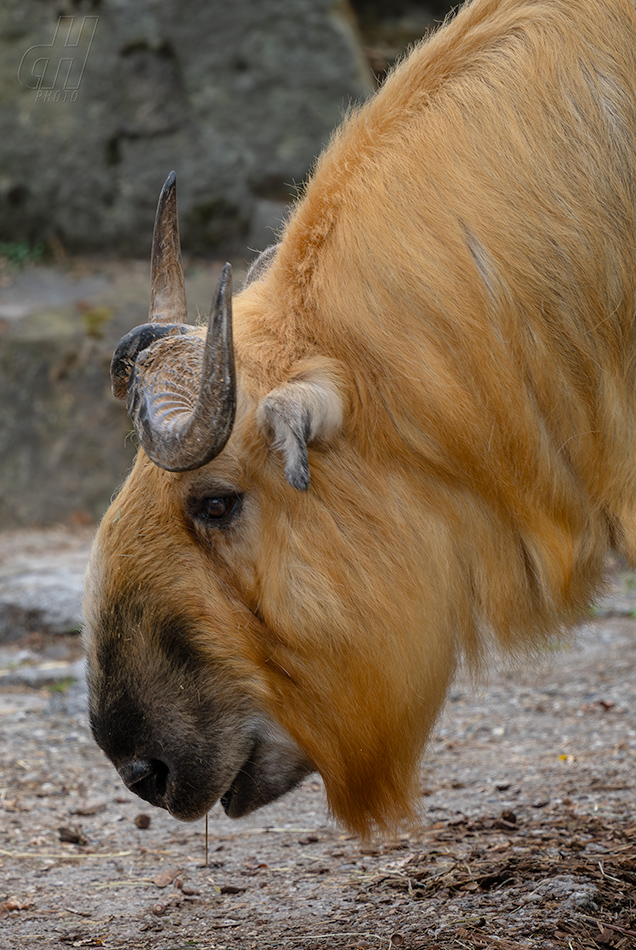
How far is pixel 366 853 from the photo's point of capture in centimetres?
393

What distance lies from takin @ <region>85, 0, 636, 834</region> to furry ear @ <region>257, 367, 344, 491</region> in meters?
0.01

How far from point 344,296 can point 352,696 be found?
3.57 ft

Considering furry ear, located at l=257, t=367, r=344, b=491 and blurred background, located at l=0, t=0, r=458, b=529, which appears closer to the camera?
furry ear, located at l=257, t=367, r=344, b=491

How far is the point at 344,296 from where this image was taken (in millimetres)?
2832

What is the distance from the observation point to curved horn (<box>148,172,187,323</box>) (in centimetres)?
318

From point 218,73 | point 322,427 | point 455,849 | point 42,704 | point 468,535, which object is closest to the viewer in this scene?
point 322,427

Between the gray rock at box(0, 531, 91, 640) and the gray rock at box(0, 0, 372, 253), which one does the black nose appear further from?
the gray rock at box(0, 0, 372, 253)

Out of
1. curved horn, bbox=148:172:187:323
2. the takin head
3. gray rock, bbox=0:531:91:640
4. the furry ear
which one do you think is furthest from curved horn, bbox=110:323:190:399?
gray rock, bbox=0:531:91:640

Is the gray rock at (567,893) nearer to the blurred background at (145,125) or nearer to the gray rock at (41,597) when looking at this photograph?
the gray rock at (41,597)

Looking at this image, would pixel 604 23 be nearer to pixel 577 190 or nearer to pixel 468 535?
pixel 577 190

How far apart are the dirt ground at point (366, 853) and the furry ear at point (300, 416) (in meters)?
1.28

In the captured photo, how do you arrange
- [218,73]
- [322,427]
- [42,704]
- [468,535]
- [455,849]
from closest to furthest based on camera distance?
[322,427] → [468,535] → [455,849] → [42,704] → [218,73]

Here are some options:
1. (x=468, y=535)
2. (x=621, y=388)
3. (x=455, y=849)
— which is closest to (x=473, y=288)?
(x=621, y=388)

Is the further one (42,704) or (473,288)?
(42,704)
